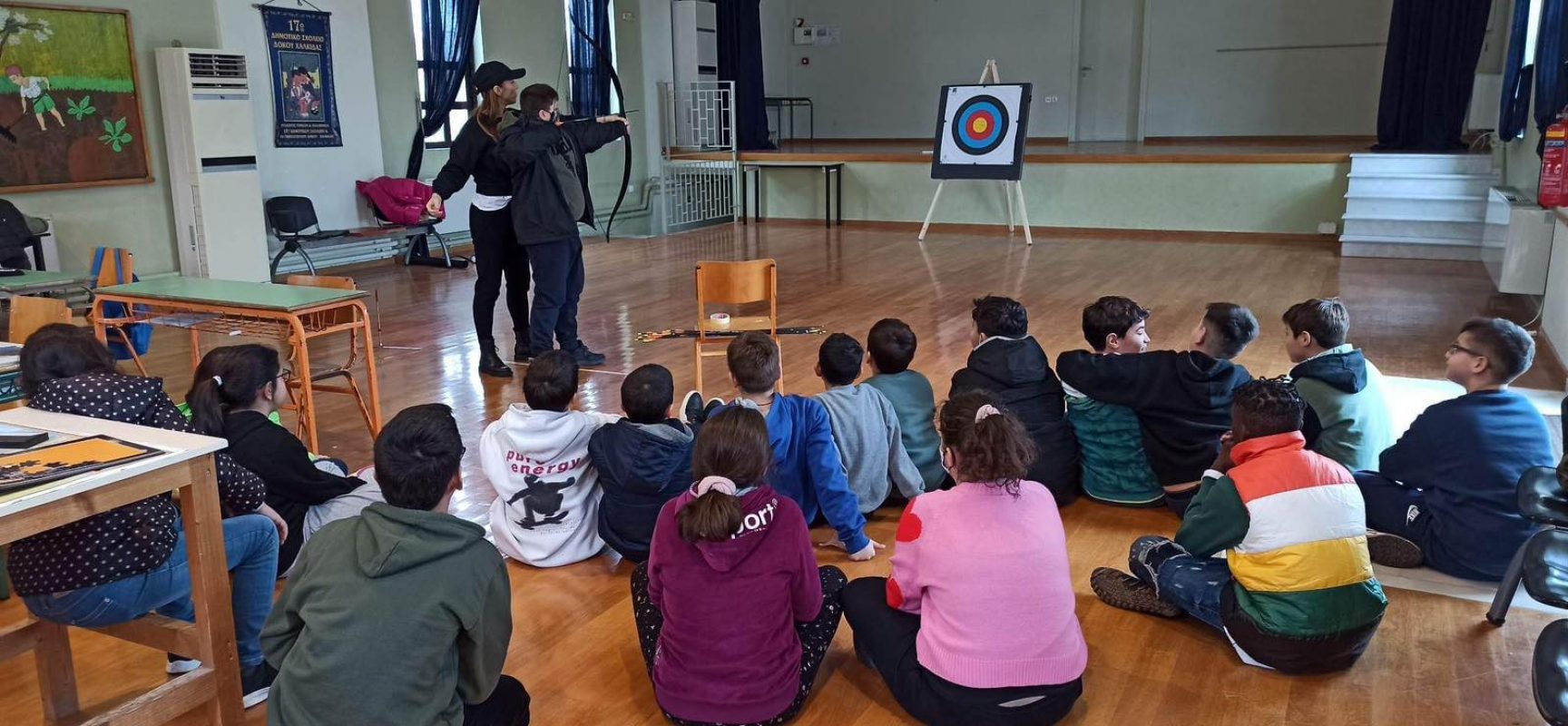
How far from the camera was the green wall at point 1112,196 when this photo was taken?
8711 mm

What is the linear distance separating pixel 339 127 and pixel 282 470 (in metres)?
6.20

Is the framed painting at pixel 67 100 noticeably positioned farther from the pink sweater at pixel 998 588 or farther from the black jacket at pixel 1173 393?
the pink sweater at pixel 998 588

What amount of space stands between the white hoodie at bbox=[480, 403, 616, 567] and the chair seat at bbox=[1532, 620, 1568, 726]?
1.87m

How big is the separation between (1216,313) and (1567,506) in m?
0.97

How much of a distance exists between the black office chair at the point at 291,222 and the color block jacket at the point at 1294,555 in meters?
6.36

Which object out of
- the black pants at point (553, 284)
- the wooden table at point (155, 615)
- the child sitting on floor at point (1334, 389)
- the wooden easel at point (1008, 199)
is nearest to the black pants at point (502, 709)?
the wooden table at point (155, 615)

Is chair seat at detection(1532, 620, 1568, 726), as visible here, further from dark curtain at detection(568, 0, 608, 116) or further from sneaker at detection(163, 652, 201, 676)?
dark curtain at detection(568, 0, 608, 116)

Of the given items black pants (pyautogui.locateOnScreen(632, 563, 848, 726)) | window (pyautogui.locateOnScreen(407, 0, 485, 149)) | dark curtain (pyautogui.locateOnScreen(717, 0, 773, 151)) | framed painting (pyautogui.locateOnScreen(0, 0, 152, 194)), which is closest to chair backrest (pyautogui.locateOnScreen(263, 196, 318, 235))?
framed painting (pyautogui.locateOnScreen(0, 0, 152, 194))

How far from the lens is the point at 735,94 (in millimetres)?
10805

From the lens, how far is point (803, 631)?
1.99 m

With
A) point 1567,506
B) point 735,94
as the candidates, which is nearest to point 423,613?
point 1567,506

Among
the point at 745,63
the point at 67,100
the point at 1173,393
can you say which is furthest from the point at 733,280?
the point at 745,63

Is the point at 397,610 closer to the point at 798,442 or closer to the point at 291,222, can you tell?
the point at 798,442

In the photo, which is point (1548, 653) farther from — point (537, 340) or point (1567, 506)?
point (537, 340)
